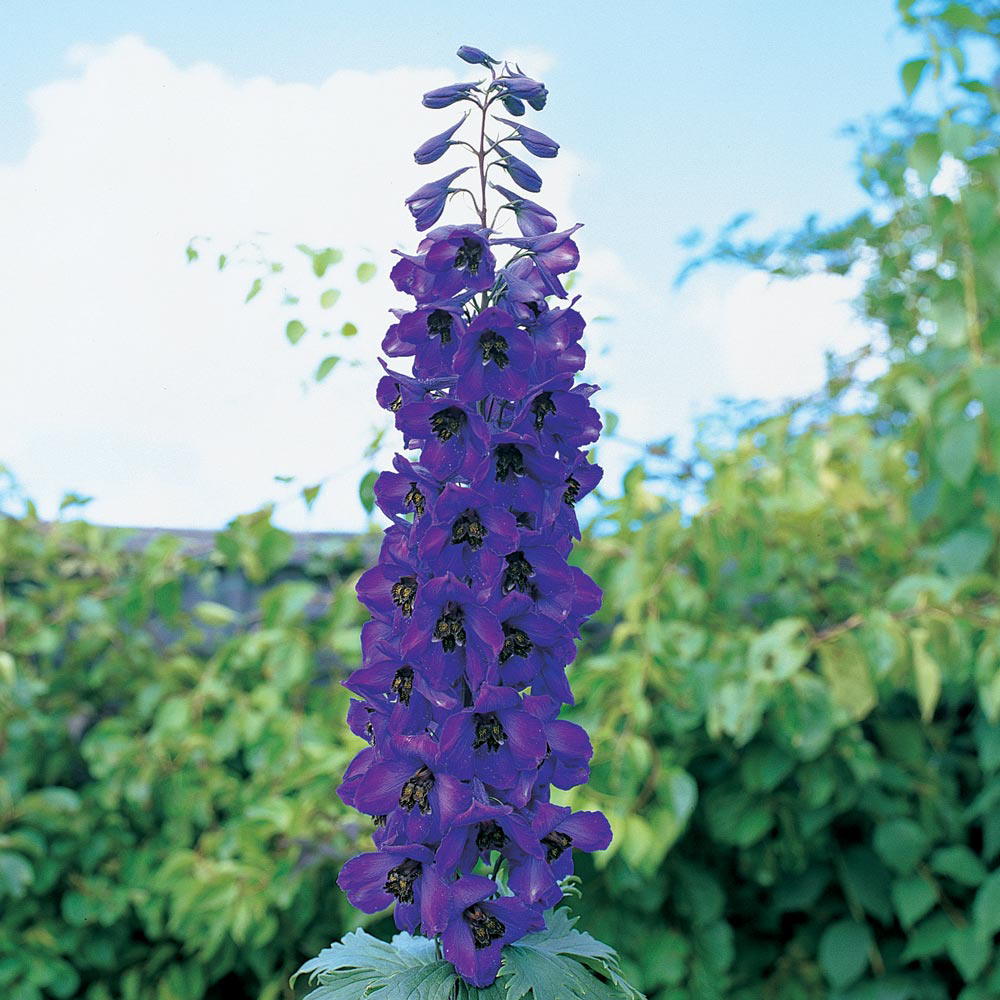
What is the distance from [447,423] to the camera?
0.91 metres

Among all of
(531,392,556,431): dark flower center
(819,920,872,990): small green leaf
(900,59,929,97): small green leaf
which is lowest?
(819,920,872,990): small green leaf

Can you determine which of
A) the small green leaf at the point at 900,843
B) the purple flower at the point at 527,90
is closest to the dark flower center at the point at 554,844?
the purple flower at the point at 527,90

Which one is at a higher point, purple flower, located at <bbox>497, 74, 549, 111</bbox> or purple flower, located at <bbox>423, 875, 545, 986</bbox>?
purple flower, located at <bbox>497, 74, 549, 111</bbox>

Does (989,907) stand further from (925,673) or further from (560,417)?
(560,417)

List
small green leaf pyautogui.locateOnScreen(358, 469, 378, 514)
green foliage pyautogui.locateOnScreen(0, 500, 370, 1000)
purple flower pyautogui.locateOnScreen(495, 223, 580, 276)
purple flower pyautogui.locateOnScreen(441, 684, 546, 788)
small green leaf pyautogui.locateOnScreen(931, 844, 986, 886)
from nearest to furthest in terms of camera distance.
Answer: purple flower pyautogui.locateOnScreen(441, 684, 546, 788), purple flower pyautogui.locateOnScreen(495, 223, 580, 276), small green leaf pyautogui.locateOnScreen(358, 469, 378, 514), small green leaf pyautogui.locateOnScreen(931, 844, 986, 886), green foliage pyautogui.locateOnScreen(0, 500, 370, 1000)

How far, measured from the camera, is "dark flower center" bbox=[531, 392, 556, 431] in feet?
3.04

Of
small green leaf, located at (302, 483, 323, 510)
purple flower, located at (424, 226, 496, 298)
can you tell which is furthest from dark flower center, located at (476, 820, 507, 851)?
small green leaf, located at (302, 483, 323, 510)

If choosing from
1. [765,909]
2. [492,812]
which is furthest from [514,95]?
[765,909]

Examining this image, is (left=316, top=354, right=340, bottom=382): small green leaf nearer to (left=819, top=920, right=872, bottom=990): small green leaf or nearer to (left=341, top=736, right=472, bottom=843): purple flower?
(left=341, top=736, right=472, bottom=843): purple flower

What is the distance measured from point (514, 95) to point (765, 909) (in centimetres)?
225

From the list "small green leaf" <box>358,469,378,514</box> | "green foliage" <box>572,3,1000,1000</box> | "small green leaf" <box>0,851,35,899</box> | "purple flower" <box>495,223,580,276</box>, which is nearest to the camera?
"purple flower" <box>495,223,580,276</box>

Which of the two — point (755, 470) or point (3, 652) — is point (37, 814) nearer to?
point (3, 652)

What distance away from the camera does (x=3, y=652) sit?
9.66 feet

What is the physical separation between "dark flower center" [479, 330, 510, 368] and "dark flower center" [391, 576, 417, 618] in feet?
0.66
